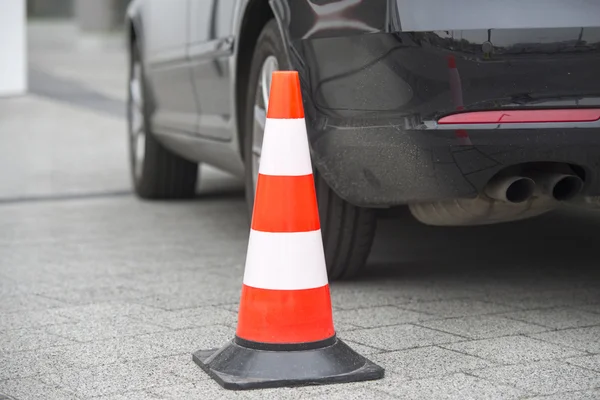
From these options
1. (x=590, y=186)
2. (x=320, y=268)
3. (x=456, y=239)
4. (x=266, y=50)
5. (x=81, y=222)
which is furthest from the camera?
(x=81, y=222)

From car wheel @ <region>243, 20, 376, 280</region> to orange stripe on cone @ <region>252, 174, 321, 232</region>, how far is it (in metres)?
0.94

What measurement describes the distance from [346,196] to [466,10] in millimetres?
745

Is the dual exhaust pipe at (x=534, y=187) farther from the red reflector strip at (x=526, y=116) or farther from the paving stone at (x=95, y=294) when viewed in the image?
the paving stone at (x=95, y=294)

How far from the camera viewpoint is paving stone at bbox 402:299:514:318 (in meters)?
3.88

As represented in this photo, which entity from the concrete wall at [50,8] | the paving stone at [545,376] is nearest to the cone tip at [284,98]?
the paving stone at [545,376]

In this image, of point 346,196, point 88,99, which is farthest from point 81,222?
point 88,99

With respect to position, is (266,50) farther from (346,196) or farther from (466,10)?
(466,10)

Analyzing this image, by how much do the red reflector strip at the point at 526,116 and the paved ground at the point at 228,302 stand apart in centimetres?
65

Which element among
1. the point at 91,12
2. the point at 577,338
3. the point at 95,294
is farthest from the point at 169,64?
the point at 91,12

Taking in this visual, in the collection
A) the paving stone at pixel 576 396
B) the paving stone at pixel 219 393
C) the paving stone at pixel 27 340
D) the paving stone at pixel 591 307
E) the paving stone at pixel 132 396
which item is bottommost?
the paving stone at pixel 27 340

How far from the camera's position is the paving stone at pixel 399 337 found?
3434mm

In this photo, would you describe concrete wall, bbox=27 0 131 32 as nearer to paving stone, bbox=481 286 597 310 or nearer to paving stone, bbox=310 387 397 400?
paving stone, bbox=481 286 597 310

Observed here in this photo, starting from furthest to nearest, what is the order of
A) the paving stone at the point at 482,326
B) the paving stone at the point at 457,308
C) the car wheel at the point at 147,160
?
1. the car wheel at the point at 147,160
2. the paving stone at the point at 457,308
3. the paving stone at the point at 482,326

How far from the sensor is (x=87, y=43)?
2677cm
